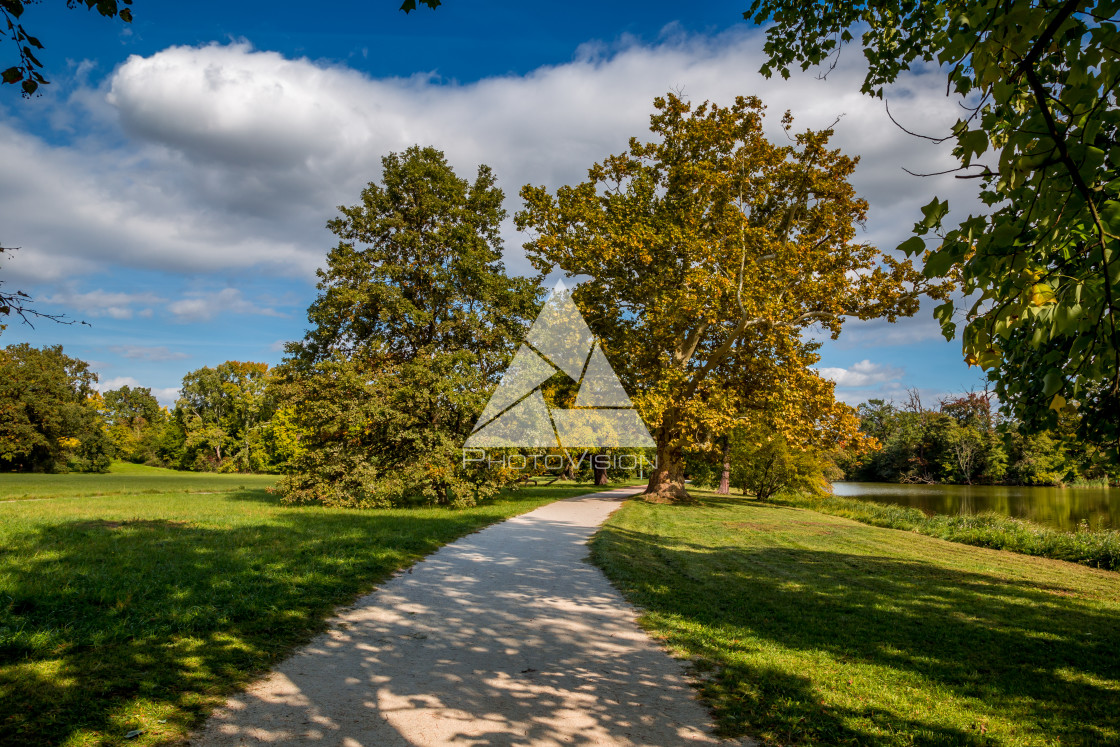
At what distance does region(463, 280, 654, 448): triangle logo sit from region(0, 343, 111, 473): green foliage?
38.9 metres

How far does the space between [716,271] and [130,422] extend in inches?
3378

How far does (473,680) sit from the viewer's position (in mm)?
3912

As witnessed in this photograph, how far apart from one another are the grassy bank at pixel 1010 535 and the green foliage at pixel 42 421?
49.3 m

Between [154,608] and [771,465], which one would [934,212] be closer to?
[154,608]

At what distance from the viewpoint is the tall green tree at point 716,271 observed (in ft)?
57.5

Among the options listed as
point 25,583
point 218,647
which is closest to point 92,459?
point 25,583

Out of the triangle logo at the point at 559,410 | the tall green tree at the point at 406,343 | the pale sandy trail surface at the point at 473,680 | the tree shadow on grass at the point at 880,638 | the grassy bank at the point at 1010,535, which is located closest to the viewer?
the pale sandy trail surface at the point at 473,680

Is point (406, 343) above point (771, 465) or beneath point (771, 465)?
above

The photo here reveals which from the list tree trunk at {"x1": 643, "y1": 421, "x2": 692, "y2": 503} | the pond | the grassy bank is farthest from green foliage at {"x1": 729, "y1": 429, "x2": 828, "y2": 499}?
the pond

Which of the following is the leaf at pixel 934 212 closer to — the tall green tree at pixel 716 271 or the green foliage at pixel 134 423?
the tall green tree at pixel 716 271

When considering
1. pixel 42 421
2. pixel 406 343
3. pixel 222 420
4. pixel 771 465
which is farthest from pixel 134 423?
pixel 771 465

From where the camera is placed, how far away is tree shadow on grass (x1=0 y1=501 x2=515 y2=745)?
10.7ft

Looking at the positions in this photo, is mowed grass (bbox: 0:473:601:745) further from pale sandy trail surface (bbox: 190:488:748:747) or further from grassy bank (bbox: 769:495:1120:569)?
grassy bank (bbox: 769:495:1120:569)

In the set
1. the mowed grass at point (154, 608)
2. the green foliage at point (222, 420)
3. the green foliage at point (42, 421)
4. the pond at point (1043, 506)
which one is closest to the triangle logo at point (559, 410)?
the mowed grass at point (154, 608)
